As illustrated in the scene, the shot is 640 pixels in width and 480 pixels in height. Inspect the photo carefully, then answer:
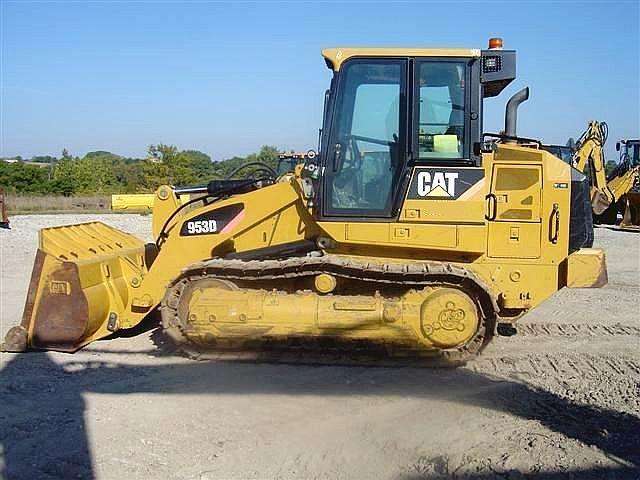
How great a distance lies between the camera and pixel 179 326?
252 inches

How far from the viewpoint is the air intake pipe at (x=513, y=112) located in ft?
23.0

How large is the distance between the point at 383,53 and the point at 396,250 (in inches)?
74.4

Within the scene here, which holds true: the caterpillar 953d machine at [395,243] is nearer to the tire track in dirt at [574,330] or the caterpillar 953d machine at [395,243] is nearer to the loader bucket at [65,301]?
the loader bucket at [65,301]

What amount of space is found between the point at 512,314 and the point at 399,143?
6.77 feet

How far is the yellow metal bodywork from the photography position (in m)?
6.16

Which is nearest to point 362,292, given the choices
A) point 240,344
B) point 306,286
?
point 306,286

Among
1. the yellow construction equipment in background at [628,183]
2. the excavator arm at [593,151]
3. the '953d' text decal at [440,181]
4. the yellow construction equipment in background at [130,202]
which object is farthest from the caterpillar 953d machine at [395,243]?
the yellow construction equipment in background at [130,202]

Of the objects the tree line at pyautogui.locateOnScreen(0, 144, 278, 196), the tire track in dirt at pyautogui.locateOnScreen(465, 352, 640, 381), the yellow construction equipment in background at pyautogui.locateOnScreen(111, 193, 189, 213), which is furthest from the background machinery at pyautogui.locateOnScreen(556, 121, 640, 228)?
the yellow construction equipment in background at pyautogui.locateOnScreen(111, 193, 189, 213)

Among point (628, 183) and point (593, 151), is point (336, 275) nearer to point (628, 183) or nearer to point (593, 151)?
point (593, 151)

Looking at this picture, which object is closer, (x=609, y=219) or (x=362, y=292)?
(x=362, y=292)

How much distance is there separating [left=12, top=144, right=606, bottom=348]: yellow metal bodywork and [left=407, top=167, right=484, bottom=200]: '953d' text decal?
0.06 meters

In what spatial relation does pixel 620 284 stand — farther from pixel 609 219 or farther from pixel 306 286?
pixel 609 219

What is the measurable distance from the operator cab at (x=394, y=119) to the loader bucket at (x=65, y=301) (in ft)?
7.93

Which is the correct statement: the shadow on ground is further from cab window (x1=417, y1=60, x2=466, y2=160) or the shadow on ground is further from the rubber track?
cab window (x1=417, y1=60, x2=466, y2=160)
